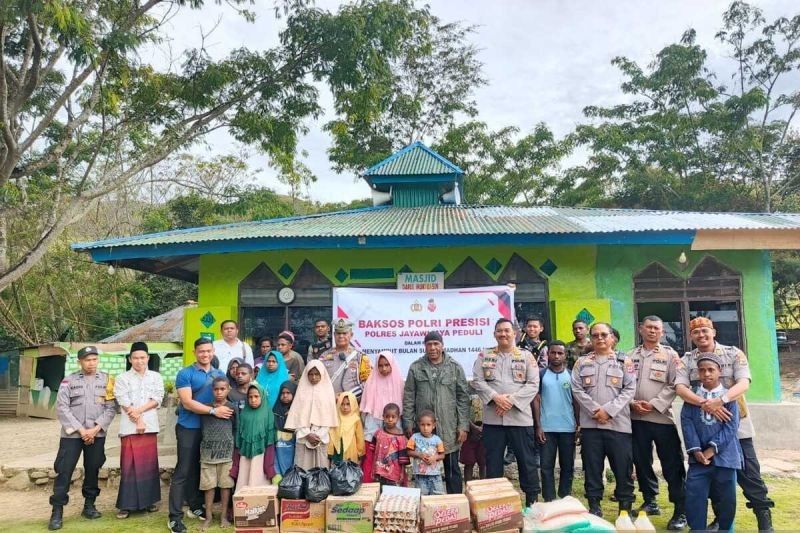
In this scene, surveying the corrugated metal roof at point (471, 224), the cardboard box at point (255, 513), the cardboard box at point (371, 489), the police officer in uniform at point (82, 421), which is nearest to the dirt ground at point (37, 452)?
the police officer in uniform at point (82, 421)

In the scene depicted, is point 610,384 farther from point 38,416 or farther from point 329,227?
point 38,416

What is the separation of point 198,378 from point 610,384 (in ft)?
11.1

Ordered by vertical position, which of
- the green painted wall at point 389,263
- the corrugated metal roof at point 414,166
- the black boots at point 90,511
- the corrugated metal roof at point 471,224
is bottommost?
the black boots at point 90,511

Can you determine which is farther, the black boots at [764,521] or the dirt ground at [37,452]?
the dirt ground at [37,452]

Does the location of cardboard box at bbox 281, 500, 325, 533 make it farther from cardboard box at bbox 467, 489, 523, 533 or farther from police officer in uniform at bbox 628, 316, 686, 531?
police officer in uniform at bbox 628, 316, 686, 531

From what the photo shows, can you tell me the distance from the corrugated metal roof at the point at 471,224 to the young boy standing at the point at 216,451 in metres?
2.71

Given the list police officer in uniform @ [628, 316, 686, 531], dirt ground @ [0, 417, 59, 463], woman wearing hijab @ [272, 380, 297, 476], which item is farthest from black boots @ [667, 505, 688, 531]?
dirt ground @ [0, 417, 59, 463]

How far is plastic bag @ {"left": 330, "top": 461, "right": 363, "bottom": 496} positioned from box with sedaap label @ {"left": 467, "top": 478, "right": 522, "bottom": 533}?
86cm

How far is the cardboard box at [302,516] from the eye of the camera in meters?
4.16

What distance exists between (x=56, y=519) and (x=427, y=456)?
10.6ft

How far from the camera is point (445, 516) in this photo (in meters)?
3.97

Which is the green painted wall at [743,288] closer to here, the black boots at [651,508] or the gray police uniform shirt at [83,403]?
the black boots at [651,508]

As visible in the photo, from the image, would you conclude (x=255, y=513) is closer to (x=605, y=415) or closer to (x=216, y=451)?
(x=216, y=451)

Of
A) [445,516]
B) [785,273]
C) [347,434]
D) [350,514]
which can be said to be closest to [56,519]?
[347,434]
